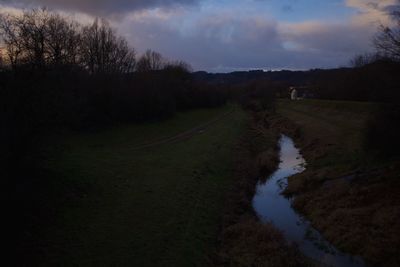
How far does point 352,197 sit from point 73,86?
2512 centimetres

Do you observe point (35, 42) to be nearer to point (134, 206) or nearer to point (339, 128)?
point (134, 206)

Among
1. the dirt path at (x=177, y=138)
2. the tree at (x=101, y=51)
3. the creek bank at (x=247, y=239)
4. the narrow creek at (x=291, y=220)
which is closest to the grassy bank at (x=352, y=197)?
the narrow creek at (x=291, y=220)

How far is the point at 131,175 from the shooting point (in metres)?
25.2

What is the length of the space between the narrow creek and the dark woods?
1073cm

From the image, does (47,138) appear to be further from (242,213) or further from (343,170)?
(343,170)

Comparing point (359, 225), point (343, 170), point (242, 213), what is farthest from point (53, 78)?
point (343, 170)

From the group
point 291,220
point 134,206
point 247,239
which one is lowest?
point 291,220

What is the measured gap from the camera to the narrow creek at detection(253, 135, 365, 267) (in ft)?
53.3

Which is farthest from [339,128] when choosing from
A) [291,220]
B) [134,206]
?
Answer: [134,206]

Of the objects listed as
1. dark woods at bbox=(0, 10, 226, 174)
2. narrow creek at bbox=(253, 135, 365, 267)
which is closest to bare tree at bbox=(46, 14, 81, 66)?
dark woods at bbox=(0, 10, 226, 174)

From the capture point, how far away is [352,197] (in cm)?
2181

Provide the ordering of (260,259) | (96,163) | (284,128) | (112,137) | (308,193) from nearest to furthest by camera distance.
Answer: (260,259) < (308,193) < (96,163) < (112,137) < (284,128)

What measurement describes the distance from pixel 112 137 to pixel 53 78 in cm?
2308

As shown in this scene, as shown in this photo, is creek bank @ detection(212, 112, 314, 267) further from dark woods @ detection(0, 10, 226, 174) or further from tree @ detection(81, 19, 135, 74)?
tree @ detection(81, 19, 135, 74)
